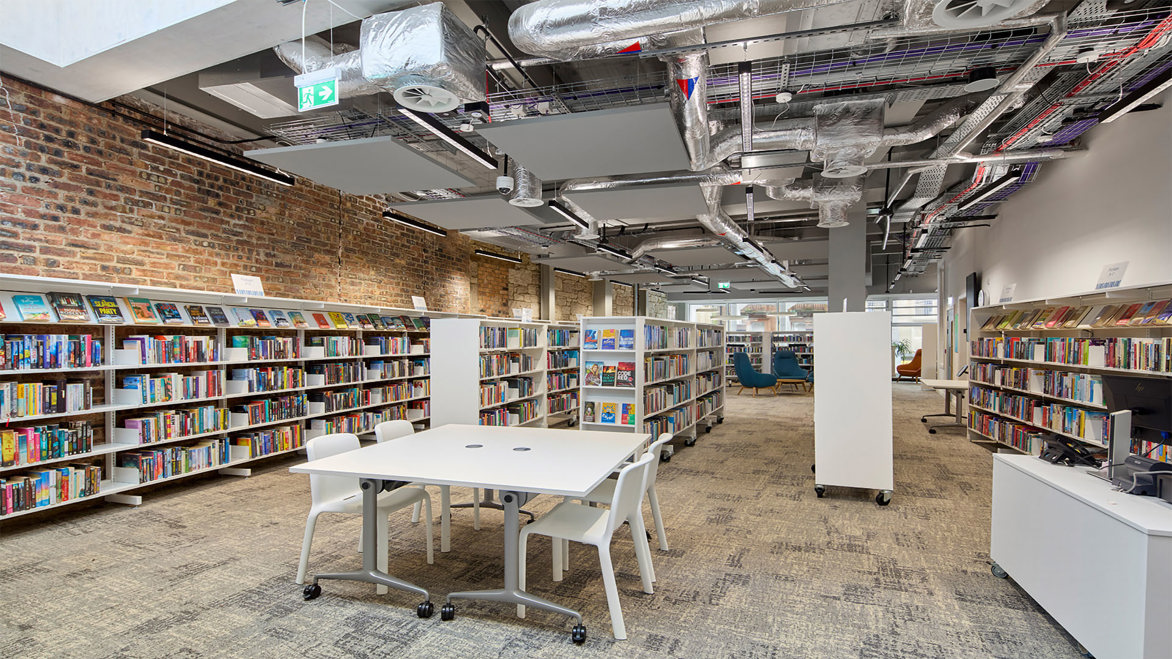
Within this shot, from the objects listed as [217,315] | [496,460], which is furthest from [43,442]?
[496,460]

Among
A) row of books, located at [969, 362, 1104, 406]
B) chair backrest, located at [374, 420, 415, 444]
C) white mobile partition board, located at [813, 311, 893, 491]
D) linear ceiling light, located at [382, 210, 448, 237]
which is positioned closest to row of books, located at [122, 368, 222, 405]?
chair backrest, located at [374, 420, 415, 444]

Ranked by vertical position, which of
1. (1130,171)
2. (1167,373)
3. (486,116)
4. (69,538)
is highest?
(486,116)

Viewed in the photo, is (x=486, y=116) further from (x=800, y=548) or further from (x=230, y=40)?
(x=800, y=548)

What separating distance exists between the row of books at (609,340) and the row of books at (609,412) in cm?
61

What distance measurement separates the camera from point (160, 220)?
18.5 ft

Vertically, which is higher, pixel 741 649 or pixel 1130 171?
pixel 1130 171

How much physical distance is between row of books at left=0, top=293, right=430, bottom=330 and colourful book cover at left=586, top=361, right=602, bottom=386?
305 cm

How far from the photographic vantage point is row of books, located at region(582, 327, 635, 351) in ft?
21.1

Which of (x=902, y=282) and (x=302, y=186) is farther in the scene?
(x=902, y=282)

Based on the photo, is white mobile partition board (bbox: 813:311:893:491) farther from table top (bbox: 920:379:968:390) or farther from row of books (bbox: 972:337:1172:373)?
table top (bbox: 920:379:968:390)

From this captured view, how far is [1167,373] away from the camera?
14.1 feet

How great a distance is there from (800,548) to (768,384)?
1060cm

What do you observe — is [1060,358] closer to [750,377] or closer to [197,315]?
[197,315]

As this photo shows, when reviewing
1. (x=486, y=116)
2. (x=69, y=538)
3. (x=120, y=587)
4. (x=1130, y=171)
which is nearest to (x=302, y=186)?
(x=486, y=116)
